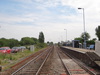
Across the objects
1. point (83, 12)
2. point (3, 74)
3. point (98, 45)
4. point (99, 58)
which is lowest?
point (3, 74)

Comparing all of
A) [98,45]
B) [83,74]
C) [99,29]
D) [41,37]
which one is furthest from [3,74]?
[41,37]

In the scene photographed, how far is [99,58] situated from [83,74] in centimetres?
396

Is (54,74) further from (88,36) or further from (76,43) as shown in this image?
(88,36)

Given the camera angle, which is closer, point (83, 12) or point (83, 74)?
point (83, 74)

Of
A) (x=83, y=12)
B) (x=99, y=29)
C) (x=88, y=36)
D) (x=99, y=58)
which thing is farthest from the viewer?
(x=88, y=36)

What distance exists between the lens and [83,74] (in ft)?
36.7

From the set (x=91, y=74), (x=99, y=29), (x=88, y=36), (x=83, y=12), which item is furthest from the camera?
(x=88, y=36)

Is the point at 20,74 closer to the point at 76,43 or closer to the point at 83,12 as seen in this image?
the point at 83,12

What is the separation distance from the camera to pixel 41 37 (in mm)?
154000

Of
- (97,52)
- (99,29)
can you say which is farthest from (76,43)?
(99,29)

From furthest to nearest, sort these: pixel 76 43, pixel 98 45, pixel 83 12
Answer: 1. pixel 76 43
2. pixel 83 12
3. pixel 98 45

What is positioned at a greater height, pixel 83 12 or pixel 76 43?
pixel 83 12

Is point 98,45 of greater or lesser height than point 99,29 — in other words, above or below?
below

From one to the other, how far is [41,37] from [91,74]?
14329 cm
